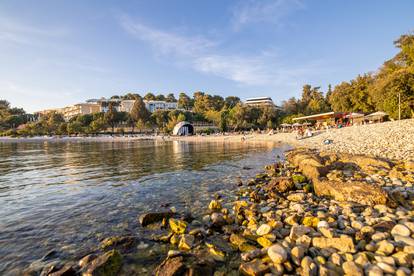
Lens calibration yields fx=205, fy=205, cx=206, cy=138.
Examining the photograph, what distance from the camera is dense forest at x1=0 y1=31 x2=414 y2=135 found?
28469 mm

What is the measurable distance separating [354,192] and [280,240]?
3.37m

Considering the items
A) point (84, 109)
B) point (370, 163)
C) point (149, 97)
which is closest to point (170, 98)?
point (149, 97)

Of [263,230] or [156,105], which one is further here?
[156,105]

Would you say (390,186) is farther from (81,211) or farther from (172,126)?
(172,126)

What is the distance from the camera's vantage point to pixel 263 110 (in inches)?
2982

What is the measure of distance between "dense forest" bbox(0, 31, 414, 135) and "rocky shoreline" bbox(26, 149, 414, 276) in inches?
1168

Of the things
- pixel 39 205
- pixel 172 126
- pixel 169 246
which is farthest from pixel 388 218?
pixel 172 126

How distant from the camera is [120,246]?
476cm

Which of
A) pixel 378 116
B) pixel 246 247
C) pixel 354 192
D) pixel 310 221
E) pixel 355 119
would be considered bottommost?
pixel 246 247

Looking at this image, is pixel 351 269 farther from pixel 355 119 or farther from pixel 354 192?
pixel 355 119

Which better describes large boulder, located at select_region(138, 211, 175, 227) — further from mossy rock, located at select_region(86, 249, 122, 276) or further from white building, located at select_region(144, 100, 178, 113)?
white building, located at select_region(144, 100, 178, 113)

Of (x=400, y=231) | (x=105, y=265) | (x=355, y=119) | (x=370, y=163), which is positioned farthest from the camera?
(x=355, y=119)

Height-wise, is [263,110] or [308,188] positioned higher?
[263,110]

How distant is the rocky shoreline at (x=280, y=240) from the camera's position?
3.54 meters
